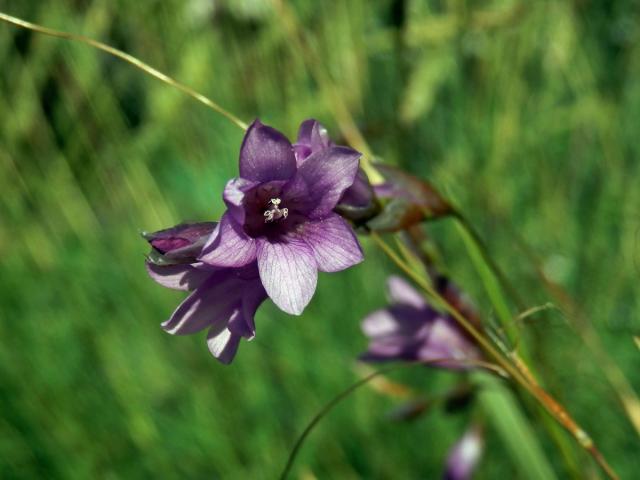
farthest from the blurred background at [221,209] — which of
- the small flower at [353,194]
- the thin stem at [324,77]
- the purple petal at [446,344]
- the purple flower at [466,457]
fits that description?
the small flower at [353,194]

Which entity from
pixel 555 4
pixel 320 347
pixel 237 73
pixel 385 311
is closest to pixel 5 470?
pixel 320 347

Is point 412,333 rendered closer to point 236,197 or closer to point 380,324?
point 380,324

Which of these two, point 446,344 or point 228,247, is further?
point 446,344

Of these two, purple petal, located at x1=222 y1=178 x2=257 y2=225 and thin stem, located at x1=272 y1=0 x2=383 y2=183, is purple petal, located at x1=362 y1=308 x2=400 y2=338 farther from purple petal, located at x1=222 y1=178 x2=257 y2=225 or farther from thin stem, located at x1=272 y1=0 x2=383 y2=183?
purple petal, located at x1=222 y1=178 x2=257 y2=225

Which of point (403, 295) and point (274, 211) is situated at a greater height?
point (274, 211)

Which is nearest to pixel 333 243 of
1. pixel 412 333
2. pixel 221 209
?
pixel 412 333

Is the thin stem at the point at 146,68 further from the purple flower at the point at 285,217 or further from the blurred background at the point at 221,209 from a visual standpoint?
the blurred background at the point at 221,209
